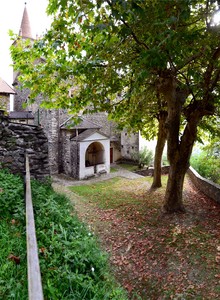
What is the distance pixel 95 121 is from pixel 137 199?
12.2 m

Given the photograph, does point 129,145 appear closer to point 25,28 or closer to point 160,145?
point 160,145

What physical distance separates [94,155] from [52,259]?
59.7 ft

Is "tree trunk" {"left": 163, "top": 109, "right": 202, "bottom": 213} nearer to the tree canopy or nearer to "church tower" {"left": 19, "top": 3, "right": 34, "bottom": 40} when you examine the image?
the tree canopy

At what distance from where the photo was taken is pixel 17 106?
916 inches

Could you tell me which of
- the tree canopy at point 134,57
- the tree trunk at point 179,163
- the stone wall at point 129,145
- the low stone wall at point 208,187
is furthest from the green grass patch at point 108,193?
the stone wall at point 129,145

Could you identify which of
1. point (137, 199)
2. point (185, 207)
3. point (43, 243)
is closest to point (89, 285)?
point (43, 243)

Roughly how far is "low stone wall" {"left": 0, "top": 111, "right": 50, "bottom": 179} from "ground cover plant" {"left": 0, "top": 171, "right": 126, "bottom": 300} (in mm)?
1956

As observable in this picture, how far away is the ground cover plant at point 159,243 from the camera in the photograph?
16.8 feet

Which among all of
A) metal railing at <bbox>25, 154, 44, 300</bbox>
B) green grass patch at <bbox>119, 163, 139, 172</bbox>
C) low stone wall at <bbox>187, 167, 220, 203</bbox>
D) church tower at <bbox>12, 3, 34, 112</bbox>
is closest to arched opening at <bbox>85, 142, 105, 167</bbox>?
green grass patch at <bbox>119, 163, 139, 172</bbox>

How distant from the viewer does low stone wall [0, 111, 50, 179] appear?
652cm

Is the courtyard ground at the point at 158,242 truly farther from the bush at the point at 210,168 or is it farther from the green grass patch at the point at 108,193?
the bush at the point at 210,168

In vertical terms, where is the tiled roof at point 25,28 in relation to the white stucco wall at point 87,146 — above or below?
above

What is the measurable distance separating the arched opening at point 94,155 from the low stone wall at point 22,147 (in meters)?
13.3

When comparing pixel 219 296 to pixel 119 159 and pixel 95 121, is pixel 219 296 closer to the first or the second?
pixel 95 121
